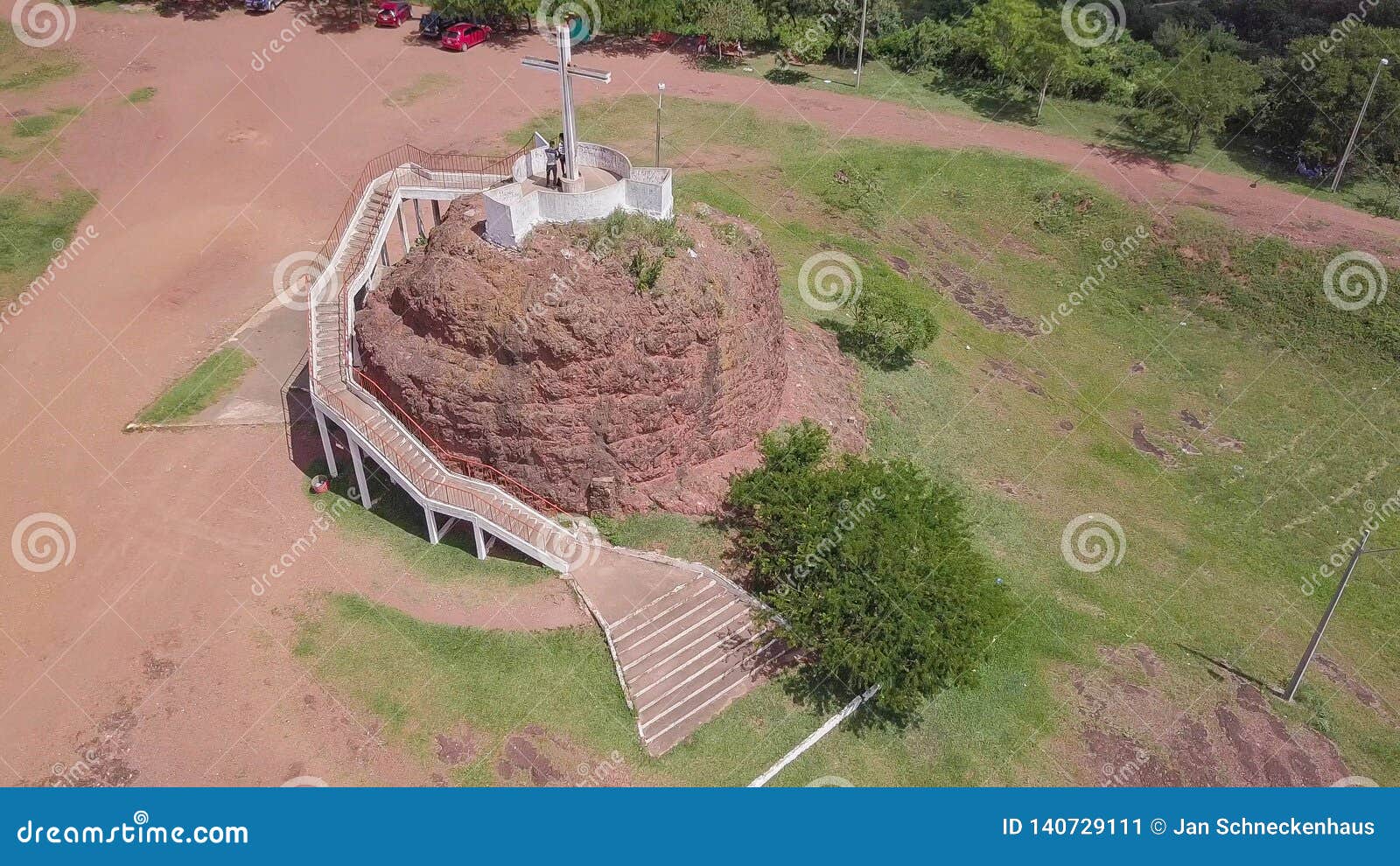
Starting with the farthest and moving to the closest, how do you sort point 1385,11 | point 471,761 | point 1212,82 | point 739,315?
point 1385,11 → point 1212,82 → point 739,315 → point 471,761

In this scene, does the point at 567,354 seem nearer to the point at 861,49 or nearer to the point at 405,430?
the point at 405,430

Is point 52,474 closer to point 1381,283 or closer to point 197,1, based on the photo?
point 197,1

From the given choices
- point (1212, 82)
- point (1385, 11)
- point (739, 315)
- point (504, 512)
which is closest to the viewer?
point (504, 512)

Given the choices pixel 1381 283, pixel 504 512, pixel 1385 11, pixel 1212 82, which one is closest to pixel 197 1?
pixel 504 512

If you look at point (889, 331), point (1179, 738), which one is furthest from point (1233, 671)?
point (889, 331)

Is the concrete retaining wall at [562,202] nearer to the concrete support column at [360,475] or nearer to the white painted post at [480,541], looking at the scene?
the concrete support column at [360,475]

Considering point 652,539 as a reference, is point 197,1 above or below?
above

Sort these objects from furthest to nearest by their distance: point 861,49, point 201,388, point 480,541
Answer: point 861,49
point 201,388
point 480,541
